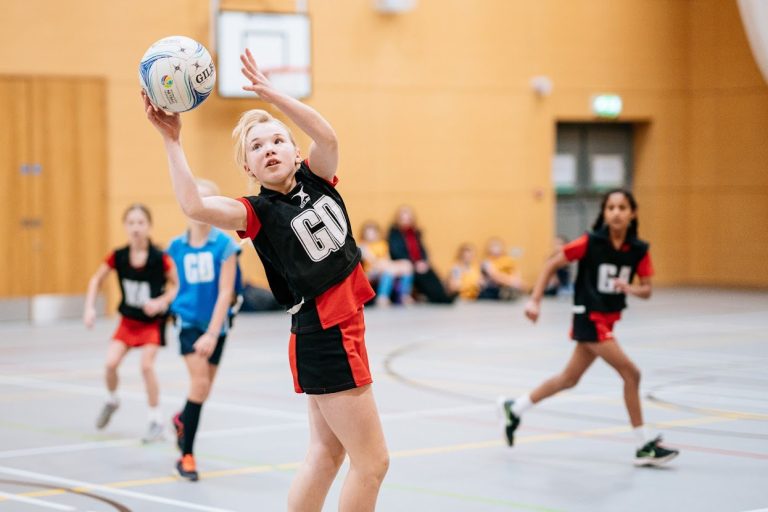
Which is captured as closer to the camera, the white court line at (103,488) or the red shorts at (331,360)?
the red shorts at (331,360)

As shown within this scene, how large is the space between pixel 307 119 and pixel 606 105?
65.4 feet

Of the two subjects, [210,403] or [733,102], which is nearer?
[210,403]

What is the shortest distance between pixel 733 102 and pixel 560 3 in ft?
13.6

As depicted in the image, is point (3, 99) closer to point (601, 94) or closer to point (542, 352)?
point (542, 352)

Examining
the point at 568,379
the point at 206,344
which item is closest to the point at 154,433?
the point at 206,344

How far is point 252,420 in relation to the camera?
31.9ft

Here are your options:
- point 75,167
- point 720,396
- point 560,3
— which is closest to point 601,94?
point 560,3

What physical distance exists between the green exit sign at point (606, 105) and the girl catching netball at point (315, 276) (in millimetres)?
19722

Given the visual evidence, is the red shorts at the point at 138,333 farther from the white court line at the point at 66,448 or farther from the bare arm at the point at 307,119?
the bare arm at the point at 307,119

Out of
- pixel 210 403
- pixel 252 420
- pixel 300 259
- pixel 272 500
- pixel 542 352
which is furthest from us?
pixel 542 352

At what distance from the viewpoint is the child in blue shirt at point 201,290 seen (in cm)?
780

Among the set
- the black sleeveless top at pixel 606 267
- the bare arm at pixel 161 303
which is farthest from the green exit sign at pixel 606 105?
the black sleeveless top at pixel 606 267

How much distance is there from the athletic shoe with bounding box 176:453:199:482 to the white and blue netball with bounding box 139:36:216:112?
3116 millimetres

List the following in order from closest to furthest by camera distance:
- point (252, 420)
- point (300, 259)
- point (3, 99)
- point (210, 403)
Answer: point (300, 259), point (252, 420), point (210, 403), point (3, 99)
